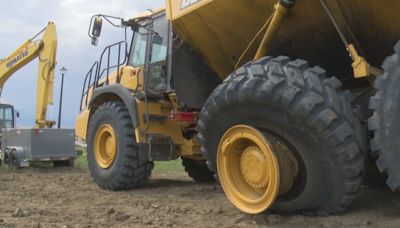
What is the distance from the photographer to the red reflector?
257 inches

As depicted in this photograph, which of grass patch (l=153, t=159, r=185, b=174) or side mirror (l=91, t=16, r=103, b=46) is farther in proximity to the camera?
grass patch (l=153, t=159, r=185, b=174)

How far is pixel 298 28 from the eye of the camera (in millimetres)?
4816

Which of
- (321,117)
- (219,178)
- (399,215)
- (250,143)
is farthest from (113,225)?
(399,215)

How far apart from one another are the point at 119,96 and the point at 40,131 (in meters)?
5.91

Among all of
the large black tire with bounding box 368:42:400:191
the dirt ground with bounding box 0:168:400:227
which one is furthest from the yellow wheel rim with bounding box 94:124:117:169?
Result: the large black tire with bounding box 368:42:400:191

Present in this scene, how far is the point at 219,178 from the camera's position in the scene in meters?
4.70

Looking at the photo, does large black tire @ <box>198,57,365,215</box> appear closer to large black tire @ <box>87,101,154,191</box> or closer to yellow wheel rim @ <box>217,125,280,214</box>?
yellow wheel rim @ <box>217,125,280,214</box>

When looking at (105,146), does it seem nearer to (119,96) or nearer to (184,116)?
(119,96)

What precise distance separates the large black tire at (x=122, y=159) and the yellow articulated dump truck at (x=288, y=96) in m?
0.21

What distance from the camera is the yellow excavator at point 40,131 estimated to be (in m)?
12.3

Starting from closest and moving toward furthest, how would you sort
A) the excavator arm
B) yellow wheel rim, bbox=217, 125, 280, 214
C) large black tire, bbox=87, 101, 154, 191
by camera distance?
yellow wheel rim, bbox=217, 125, 280, 214
large black tire, bbox=87, 101, 154, 191
the excavator arm

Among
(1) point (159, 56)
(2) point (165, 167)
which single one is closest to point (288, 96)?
(1) point (159, 56)

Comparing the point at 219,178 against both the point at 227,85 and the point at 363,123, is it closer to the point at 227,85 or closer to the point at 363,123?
the point at 227,85

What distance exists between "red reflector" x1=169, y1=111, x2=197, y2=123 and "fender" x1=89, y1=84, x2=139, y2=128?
569mm
